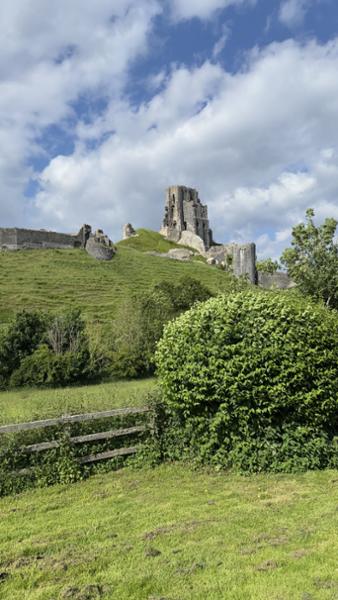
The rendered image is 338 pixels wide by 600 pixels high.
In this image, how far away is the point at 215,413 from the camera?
397 inches

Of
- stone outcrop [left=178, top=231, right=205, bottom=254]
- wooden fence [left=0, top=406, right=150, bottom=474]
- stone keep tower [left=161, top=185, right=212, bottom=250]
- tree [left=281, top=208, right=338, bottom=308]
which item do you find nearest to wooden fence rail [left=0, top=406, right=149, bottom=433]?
wooden fence [left=0, top=406, right=150, bottom=474]

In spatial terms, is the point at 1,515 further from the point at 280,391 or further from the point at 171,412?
the point at 280,391

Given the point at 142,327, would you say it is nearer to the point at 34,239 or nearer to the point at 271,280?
the point at 271,280

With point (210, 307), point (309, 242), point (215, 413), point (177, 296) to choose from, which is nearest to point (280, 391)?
point (215, 413)

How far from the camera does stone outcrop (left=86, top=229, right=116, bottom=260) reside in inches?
3140

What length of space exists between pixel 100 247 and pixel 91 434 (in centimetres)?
7219

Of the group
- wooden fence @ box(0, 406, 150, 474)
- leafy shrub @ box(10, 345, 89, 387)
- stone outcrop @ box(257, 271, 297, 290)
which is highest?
stone outcrop @ box(257, 271, 297, 290)

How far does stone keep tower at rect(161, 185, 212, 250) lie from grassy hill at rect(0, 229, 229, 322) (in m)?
50.9

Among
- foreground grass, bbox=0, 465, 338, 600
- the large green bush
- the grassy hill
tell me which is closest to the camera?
foreground grass, bbox=0, 465, 338, 600

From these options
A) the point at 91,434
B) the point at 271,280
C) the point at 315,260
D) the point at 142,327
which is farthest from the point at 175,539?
the point at 271,280

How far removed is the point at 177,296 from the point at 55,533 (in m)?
32.8

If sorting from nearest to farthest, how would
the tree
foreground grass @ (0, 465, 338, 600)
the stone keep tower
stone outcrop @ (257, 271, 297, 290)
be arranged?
foreground grass @ (0, 465, 338, 600) < the tree < stone outcrop @ (257, 271, 297, 290) < the stone keep tower

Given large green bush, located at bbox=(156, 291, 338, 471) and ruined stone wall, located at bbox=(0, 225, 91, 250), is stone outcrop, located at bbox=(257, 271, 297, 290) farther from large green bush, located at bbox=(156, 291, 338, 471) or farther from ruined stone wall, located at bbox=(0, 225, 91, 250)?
large green bush, located at bbox=(156, 291, 338, 471)

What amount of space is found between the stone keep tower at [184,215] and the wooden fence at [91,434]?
125m
